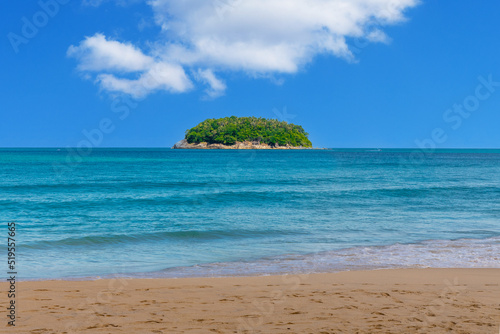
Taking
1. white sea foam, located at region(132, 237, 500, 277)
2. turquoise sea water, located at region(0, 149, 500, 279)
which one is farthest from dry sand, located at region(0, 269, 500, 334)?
turquoise sea water, located at region(0, 149, 500, 279)

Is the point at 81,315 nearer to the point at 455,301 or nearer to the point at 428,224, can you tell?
the point at 455,301

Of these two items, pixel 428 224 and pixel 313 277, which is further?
pixel 428 224

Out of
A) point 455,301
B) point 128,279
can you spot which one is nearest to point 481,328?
point 455,301

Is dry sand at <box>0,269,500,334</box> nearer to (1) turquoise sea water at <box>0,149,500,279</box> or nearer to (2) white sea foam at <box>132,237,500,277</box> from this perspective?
(2) white sea foam at <box>132,237,500,277</box>

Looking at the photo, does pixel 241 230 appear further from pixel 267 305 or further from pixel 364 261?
pixel 267 305

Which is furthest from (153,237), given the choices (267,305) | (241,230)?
(267,305)

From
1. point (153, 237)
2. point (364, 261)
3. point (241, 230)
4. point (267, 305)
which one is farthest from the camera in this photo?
point (241, 230)

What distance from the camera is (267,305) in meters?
7.26

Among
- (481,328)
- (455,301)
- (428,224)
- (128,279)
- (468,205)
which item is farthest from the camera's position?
(468,205)

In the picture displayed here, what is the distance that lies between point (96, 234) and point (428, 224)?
13.0m

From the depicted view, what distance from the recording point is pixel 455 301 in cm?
748

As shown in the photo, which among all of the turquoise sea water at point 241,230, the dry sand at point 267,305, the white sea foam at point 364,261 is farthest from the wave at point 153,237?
the dry sand at point 267,305

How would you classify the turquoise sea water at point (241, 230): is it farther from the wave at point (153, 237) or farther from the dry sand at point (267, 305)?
the dry sand at point (267, 305)

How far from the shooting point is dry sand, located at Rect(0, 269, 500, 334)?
623 centimetres
